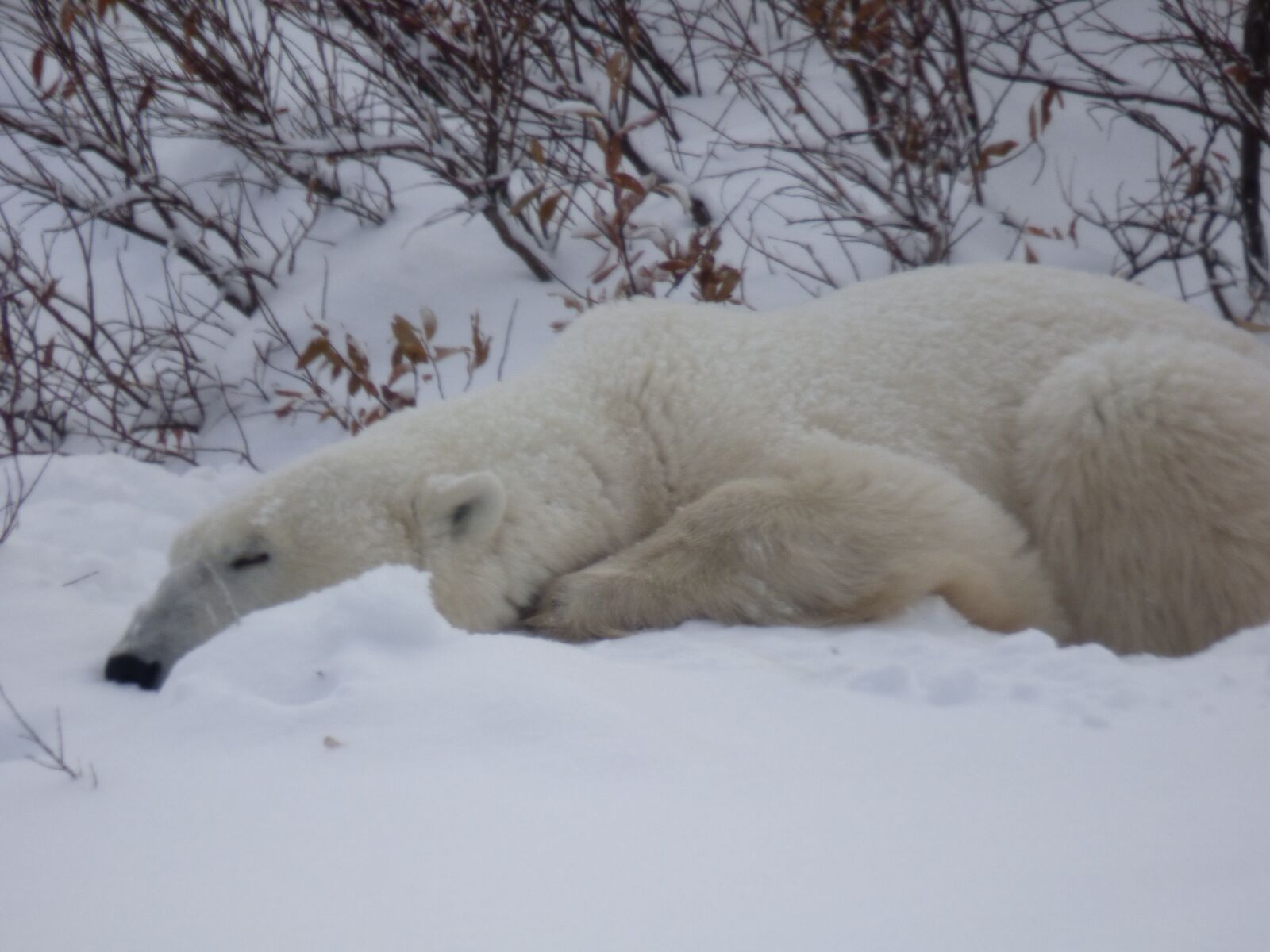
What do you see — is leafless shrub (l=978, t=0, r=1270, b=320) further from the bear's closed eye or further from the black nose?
the black nose

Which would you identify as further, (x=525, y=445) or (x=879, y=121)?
(x=879, y=121)

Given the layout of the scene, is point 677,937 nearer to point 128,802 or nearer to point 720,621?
point 128,802

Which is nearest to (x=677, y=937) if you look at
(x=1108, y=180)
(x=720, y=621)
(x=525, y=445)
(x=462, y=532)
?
(x=720, y=621)

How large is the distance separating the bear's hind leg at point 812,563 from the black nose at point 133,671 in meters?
0.83

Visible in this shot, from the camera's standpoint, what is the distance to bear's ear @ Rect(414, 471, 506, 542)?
2.43m

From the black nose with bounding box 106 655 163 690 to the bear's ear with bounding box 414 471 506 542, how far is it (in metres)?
0.66

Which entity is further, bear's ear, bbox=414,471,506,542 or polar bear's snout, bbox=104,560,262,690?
bear's ear, bbox=414,471,506,542

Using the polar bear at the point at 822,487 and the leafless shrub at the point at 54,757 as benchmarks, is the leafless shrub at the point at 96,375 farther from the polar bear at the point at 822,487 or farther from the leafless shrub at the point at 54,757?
the leafless shrub at the point at 54,757

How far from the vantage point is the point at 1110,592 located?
2578 mm

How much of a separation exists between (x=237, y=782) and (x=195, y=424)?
370 cm

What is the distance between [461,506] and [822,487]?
819 mm

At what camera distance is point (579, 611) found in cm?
245

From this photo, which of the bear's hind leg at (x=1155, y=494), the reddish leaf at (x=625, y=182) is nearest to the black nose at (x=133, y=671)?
the bear's hind leg at (x=1155, y=494)

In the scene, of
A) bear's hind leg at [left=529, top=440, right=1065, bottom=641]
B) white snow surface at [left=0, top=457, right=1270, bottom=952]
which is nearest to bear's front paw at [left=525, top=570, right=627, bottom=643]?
bear's hind leg at [left=529, top=440, right=1065, bottom=641]
